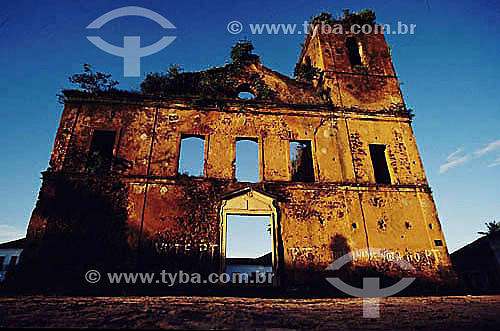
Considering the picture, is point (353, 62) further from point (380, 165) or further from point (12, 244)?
point (12, 244)

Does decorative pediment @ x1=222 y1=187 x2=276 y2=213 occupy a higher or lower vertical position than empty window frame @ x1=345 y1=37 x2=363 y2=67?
lower

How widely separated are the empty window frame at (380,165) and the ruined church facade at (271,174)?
0.04 m

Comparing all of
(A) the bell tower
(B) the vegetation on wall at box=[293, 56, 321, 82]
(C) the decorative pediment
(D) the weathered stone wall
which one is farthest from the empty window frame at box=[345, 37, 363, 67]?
(C) the decorative pediment

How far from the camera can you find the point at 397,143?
10.5 meters

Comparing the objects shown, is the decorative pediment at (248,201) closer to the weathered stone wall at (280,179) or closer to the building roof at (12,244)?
the weathered stone wall at (280,179)

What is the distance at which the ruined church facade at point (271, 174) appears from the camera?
8.26 m

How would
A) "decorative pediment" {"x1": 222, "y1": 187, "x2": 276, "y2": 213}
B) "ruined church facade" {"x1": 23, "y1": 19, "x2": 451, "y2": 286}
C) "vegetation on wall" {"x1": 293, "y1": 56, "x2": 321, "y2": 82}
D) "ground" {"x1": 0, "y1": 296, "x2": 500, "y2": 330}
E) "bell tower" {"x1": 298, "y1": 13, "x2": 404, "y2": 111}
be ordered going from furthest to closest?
"vegetation on wall" {"x1": 293, "y1": 56, "x2": 321, "y2": 82}, "bell tower" {"x1": 298, "y1": 13, "x2": 404, "y2": 111}, "decorative pediment" {"x1": 222, "y1": 187, "x2": 276, "y2": 213}, "ruined church facade" {"x1": 23, "y1": 19, "x2": 451, "y2": 286}, "ground" {"x1": 0, "y1": 296, "x2": 500, "y2": 330}

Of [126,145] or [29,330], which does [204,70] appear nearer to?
[126,145]

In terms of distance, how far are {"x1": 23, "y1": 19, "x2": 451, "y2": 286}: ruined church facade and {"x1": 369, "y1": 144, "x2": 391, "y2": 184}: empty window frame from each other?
0.04 meters

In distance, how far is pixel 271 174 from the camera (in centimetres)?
938

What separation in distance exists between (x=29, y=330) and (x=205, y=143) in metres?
7.01

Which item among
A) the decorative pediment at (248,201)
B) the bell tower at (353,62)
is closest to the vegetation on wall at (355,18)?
the bell tower at (353,62)

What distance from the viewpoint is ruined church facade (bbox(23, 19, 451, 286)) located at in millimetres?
8258

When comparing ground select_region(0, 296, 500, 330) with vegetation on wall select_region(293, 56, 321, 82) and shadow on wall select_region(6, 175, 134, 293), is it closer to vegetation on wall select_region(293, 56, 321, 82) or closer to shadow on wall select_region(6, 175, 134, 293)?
shadow on wall select_region(6, 175, 134, 293)
